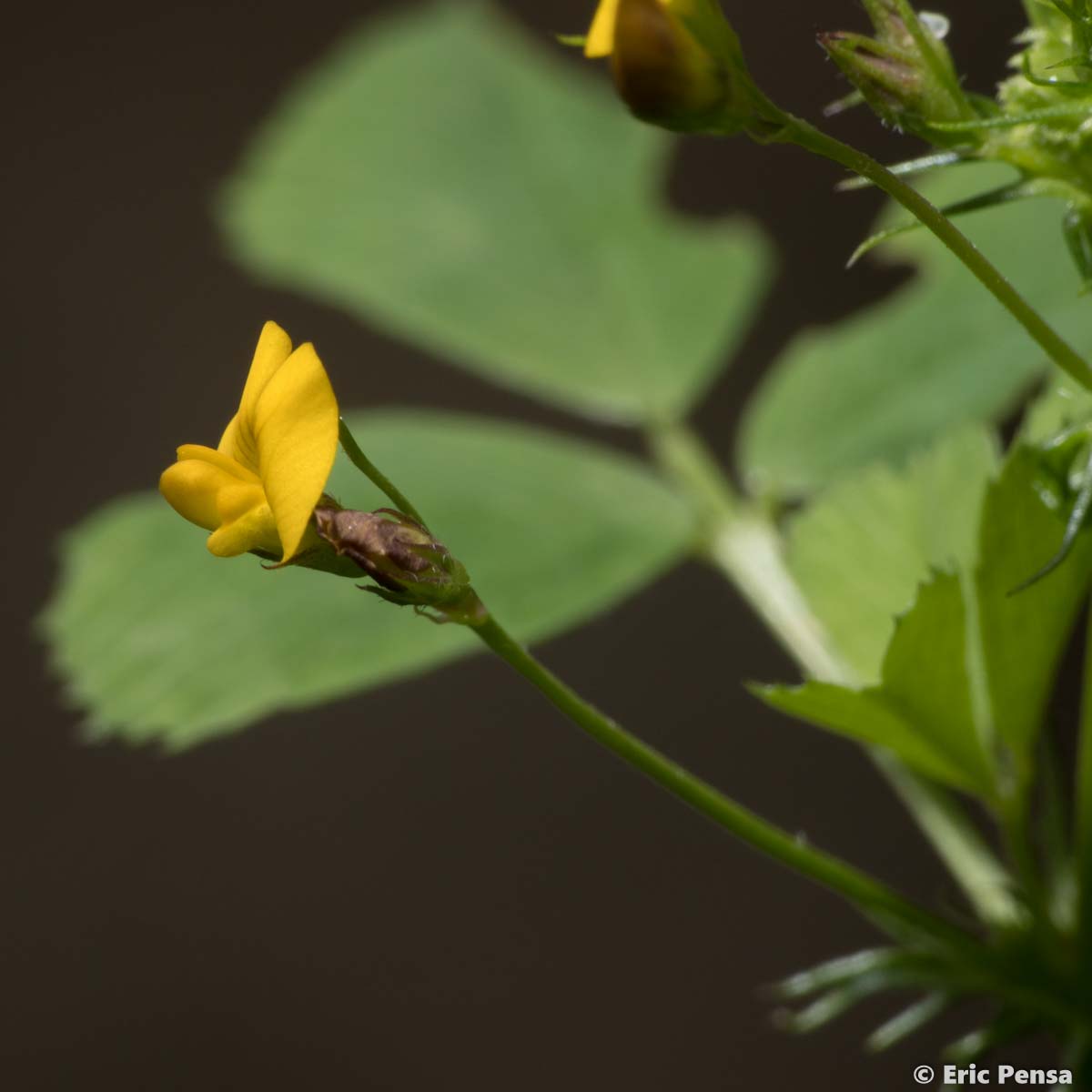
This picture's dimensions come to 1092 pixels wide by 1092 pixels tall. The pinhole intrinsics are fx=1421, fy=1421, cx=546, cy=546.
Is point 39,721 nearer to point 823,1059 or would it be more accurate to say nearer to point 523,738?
point 523,738

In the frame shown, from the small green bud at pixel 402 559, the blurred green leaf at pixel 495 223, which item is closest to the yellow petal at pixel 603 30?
the small green bud at pixel 402 559

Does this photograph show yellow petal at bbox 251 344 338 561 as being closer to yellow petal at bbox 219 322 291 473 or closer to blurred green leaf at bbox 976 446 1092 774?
yellow petal at bbox 219 322 291 473

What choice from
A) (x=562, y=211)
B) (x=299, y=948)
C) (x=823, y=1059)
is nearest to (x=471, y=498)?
(x=562, y=211)

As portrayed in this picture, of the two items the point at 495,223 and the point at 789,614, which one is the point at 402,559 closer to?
the point at 789,614

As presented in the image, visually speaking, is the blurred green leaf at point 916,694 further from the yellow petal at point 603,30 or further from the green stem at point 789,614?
the yellow petal at point 603,30

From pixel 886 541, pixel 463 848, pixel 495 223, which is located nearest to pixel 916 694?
pixel 886 541

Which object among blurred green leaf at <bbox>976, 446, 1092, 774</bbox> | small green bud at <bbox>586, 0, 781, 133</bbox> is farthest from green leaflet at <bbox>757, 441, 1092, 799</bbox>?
small green bud at <bbox>586, 0, 781, 133</bbox>
